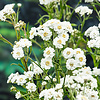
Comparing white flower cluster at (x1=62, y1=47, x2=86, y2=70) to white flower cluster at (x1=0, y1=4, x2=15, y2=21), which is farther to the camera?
white flower cluster at (x1=0, y1=4, x2=15, y2=21)

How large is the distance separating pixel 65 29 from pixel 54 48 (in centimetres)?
7

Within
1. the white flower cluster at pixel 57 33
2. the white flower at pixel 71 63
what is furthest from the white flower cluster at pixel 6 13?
the white flower at pixel 71 63

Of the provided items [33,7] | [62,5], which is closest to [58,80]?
[62,5]

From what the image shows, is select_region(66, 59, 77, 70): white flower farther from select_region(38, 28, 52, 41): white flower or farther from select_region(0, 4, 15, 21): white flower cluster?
select_region(0, 4, 15, 21): white flower cluster

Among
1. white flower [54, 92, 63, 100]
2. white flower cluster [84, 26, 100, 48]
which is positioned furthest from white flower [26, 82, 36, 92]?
white flower cluster [84, 26, 100, 48]

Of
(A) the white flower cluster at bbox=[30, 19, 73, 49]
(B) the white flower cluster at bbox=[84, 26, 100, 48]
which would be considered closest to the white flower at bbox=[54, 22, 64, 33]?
(A) the white flower cluster at bbox=[30, 19, 73, 49]

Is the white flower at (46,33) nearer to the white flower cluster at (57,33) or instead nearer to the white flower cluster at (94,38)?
the white flower cluster at (57,33)

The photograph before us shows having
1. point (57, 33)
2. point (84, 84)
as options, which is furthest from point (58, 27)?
point (84, 84)

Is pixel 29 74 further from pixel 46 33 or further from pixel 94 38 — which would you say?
pixel 94 38

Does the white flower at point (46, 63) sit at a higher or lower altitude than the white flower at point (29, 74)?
higher

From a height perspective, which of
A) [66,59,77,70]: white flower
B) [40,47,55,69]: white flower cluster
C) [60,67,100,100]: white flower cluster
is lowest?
[60,67,100,100]: white flower cluster

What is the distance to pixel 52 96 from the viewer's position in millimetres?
712

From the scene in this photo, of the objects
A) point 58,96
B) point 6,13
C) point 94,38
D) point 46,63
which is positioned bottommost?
point 58,96

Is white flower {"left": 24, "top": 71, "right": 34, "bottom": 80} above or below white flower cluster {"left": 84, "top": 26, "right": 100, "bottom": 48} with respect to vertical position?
below
